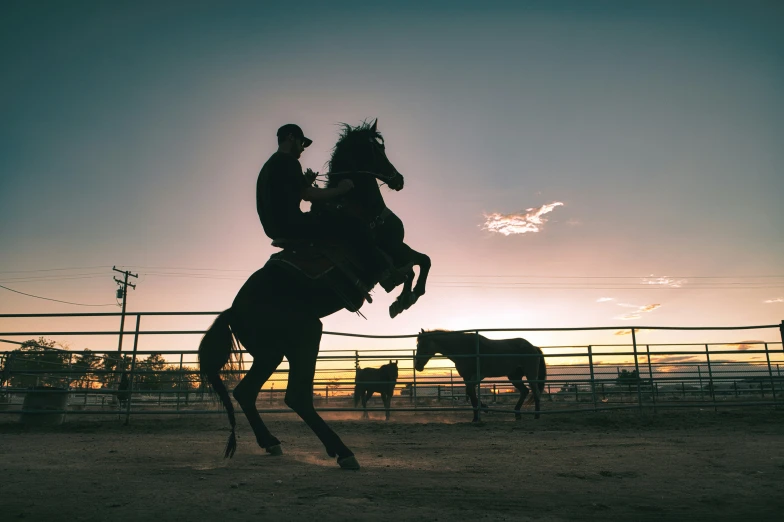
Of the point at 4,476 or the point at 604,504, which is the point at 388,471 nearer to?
the point at 604,504

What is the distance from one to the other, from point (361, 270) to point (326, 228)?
34 cm

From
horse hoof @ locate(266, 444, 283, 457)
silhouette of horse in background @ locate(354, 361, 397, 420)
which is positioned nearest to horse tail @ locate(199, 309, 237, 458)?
horse hoof @ locate(266, 444, 283, 457)

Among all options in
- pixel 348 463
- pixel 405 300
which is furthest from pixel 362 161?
pixel 348 463

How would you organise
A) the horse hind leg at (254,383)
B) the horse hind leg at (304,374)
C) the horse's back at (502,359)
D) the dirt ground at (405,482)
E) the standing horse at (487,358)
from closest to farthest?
the dirt ground at (405,482)
the horse hind leg at (304,374)
the horse hind leg at (254,383)
the standing horse at (487,358)
the horse's back at (502,359)

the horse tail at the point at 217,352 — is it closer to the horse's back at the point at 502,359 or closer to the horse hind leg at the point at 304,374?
the horse hind leg at the point at 304,374

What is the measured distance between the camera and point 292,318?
310 centimetres

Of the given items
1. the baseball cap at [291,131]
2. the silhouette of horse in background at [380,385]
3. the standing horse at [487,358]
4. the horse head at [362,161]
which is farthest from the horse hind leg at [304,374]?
the silhouette of horse in background at [380,385]

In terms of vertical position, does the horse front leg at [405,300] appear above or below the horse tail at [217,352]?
above

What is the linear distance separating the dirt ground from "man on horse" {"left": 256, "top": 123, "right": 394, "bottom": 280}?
133cm

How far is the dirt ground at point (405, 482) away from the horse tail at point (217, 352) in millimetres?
475

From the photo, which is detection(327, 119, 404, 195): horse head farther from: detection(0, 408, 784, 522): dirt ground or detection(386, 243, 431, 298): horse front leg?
detection(0, 408, 784, 522): dirt ground

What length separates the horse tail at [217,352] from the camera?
3395mm

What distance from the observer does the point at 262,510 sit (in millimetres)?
1892

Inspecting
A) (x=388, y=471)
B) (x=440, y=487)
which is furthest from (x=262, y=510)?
(x=388, y=471)
